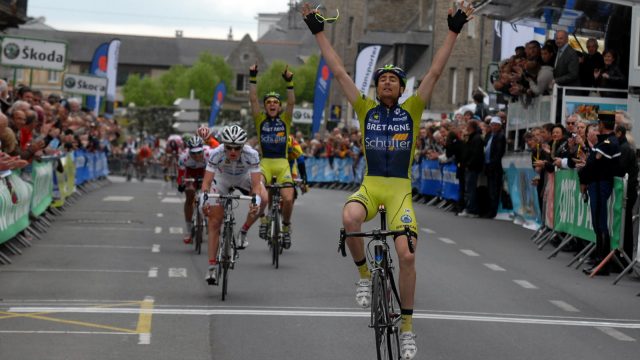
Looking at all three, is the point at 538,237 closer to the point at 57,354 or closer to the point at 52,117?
the point at 52,117

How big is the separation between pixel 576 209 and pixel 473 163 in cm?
818

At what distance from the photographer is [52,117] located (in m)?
25.2

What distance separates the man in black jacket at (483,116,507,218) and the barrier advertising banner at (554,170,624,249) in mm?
5958

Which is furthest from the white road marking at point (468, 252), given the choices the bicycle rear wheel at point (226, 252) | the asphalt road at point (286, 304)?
the bicycle rear wheel at point (226, 252)

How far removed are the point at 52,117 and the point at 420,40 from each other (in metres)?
51.2

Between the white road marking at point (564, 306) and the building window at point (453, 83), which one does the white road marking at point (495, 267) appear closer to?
the white road marking at point (564, 306)

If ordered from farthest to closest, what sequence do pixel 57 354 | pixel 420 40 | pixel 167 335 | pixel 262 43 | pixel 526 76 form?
pixel 262 43 < pixel 420 40 < pixel 526 76 < pixel 167 335 < pixel 57 354

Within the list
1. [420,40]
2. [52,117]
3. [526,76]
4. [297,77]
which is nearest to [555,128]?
[526,76]

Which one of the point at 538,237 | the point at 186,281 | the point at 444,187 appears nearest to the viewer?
the point at 186,281

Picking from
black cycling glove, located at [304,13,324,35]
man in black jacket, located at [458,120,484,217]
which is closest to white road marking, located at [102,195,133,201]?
man in black jacket, located at [458,120,484,217]

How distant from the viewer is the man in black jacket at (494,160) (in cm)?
2570

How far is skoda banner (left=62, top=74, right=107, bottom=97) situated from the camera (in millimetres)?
40812

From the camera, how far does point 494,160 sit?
84.6 feet

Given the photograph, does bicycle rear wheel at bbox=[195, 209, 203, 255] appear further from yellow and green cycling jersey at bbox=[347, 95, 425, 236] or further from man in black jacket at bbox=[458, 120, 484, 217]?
man in black jacket at bbox=[458, 120, 484, 217]
